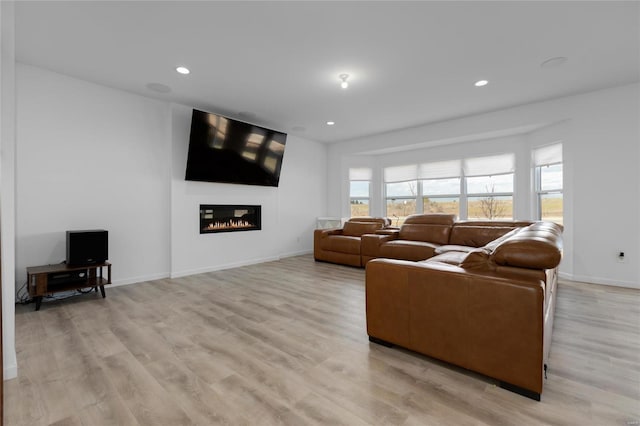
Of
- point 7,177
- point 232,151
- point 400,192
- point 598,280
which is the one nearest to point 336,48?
point 232,151

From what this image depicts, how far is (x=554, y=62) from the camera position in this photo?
3.25 meters

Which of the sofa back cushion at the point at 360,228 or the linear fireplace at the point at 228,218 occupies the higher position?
the linear fireplace at the point at 228,218

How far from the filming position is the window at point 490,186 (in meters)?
5.39

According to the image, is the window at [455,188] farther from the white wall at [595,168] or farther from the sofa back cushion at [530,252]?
the sofa back cushion at [530,252]

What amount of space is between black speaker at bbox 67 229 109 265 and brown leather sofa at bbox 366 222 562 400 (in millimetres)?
3332

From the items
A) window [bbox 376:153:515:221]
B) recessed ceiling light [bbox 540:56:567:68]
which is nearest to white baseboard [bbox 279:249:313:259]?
window [bbox 376:153:515:221]

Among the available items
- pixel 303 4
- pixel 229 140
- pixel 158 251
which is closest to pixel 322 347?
pixel 303 4

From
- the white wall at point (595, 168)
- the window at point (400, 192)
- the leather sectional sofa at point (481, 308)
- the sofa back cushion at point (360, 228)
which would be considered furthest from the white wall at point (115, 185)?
the white wall at point (595, 168)

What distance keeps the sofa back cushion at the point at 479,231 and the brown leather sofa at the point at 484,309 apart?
280 centimetres

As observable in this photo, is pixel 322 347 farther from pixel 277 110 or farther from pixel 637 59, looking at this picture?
pixel 637 59

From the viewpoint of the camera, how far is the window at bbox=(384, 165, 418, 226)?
21.5 ft

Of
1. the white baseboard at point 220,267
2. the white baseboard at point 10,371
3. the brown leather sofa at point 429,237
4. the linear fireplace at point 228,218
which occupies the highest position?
the linear fireplace at point 228,218

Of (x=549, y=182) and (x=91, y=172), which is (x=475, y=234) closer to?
(x=549, y=182)

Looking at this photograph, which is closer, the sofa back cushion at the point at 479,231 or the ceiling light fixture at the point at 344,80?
the ceiling light fixture at the point at 344,80
